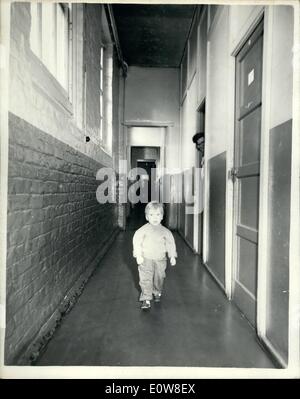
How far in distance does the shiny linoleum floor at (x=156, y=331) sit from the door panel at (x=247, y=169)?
24 cm

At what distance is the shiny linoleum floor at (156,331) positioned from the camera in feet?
5.06

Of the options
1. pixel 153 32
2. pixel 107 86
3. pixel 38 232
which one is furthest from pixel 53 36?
pixel 153 32

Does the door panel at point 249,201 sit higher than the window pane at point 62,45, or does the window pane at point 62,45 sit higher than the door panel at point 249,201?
the window pane at point 62,45

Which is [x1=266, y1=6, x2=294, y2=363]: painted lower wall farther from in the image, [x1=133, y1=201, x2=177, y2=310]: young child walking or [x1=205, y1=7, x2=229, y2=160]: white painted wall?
[x1=205, y1=7, x2=229, y2=160]: white painted wall

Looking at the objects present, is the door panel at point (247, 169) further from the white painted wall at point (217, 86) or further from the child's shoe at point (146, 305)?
the child's shoe at point (146, 305)

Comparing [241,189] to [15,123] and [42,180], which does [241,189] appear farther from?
[15,123]

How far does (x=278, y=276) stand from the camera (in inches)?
60.1

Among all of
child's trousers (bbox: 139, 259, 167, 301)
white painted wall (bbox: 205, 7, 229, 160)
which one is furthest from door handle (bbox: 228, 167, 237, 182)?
child's trousers (bbox: 139, 259, 167, 301)

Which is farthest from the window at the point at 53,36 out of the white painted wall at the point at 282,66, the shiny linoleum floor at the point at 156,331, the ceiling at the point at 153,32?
the ceiling at the point at 153,32

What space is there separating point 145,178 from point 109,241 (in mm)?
9997

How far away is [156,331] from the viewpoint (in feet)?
6.06

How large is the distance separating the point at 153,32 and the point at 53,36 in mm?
3418

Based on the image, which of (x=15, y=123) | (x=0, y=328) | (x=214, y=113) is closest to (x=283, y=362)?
(x=0, y=328)

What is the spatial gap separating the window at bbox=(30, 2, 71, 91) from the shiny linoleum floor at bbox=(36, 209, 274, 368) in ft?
6.21
